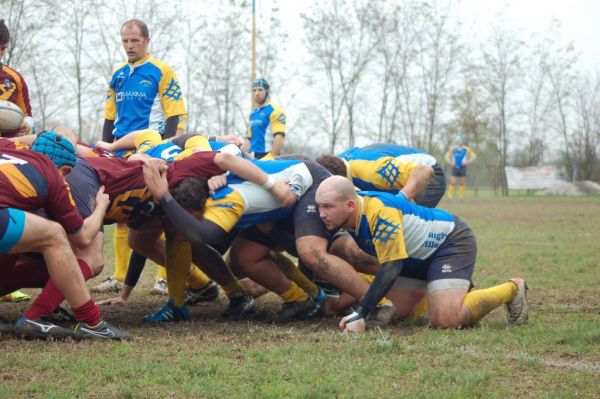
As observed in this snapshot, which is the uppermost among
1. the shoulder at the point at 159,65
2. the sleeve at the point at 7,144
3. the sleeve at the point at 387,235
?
the shoulder at the point at 159,65

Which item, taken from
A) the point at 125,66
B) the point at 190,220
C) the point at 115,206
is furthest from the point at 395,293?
the point at 125,66

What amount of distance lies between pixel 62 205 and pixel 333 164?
2643 millimetres

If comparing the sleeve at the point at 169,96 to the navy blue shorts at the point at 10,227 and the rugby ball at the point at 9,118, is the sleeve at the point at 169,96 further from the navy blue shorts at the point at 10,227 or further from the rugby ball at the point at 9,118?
the navy blue shorts at the point at 10,227

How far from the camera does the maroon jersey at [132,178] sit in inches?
209

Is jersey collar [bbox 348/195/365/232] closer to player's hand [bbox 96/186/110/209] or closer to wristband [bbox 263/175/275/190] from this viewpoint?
wristband [bbox 263/175/275/190]

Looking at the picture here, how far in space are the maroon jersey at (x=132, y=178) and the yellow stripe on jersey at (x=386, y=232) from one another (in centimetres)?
121

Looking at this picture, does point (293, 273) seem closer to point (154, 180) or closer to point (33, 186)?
point (154, 180)

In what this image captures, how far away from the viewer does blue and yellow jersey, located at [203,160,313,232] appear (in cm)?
538

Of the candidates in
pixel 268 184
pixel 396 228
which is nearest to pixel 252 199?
pixel 268 184

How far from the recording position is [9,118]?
19.5 feet

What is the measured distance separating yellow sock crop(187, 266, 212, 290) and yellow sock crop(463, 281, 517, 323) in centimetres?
256

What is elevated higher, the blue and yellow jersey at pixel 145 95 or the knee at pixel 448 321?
the blue and yellow jersey at pixel 145 95

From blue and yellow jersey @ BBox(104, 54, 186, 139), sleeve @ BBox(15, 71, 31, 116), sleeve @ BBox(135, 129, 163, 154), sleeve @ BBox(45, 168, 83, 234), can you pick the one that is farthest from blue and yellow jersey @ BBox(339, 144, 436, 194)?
sleeve @ BBox(15, 71, 31, 116)

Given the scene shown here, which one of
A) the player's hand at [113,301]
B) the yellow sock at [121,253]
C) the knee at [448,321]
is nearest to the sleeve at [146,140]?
the yellow sock at [121,253]
